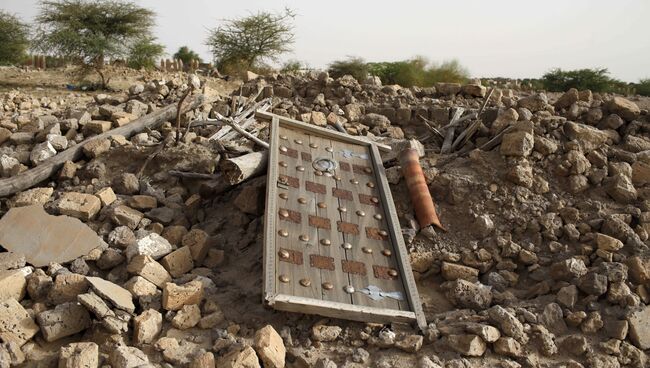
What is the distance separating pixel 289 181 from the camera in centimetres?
511

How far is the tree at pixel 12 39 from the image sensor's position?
20.8 metres

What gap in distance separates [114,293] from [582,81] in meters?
14.3

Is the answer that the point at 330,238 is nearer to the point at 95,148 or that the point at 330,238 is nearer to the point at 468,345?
the point at 468,345

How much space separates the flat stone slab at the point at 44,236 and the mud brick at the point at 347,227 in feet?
6.87

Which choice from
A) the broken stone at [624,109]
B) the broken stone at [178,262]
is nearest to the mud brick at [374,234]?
the broken stone at [178,262]

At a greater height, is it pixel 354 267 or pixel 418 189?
pixel 418 189

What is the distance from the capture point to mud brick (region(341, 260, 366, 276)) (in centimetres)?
437

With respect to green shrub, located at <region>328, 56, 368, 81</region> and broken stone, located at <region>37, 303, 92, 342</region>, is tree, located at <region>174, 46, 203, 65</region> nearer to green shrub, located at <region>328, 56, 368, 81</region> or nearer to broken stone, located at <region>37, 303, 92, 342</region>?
green shrub, located at <region>328, 56, 368, 81</region>

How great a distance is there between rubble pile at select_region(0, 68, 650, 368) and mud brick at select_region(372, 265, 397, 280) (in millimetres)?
382

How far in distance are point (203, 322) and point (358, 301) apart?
115cm

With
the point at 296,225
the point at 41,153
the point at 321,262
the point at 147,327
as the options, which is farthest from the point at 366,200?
the point at 41,153

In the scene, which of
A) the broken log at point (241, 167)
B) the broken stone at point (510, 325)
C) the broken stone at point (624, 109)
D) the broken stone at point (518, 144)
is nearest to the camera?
the broken stone at point (510, 325)

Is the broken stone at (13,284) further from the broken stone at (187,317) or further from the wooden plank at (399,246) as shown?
the wooden plank at (399,246)

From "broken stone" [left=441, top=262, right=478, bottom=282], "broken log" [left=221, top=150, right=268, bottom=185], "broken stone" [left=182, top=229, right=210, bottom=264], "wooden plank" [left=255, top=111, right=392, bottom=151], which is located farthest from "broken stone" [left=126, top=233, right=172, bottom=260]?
"broken stone" [left=441, top=262, right=478, bottom=282]
